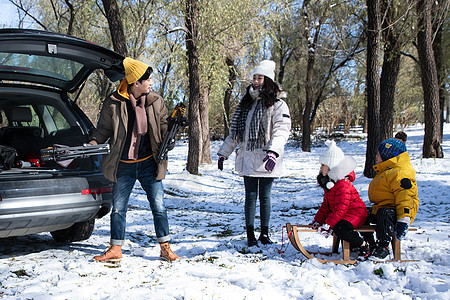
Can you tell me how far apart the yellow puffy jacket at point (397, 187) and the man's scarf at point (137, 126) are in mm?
2353

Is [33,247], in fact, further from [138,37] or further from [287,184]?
[138,37]

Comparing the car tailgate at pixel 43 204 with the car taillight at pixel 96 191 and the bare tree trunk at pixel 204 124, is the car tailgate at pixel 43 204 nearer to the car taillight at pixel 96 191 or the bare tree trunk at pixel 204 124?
the car taillight at pixel 96 191

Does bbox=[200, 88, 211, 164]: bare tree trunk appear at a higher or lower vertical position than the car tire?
higher

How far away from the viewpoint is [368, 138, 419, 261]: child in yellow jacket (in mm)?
3483

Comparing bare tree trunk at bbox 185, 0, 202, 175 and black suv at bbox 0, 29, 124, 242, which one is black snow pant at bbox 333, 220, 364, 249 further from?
bare tree trunk at bbox 185, 0, 202, 175

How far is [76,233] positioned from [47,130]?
4.24 feet

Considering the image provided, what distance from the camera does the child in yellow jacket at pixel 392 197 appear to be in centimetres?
348

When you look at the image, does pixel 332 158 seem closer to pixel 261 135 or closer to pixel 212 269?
pixel 261 135

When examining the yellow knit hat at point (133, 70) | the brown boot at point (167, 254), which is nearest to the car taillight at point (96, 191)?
the brown boot at point (167, 254)

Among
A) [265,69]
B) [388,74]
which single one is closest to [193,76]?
[388,74]

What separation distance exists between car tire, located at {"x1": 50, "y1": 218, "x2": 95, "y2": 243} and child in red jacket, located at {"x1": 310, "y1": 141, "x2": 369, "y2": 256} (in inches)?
95.2

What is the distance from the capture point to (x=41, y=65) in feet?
12.2

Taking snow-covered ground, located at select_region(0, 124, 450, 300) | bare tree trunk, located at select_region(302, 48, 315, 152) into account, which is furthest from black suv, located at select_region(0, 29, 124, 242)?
bare tree trunk, located at select_region(302, 48, 315, 152)

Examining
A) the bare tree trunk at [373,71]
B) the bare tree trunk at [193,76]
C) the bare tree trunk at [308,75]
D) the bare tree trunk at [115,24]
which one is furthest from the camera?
the bare tree trunk at [308,75]
